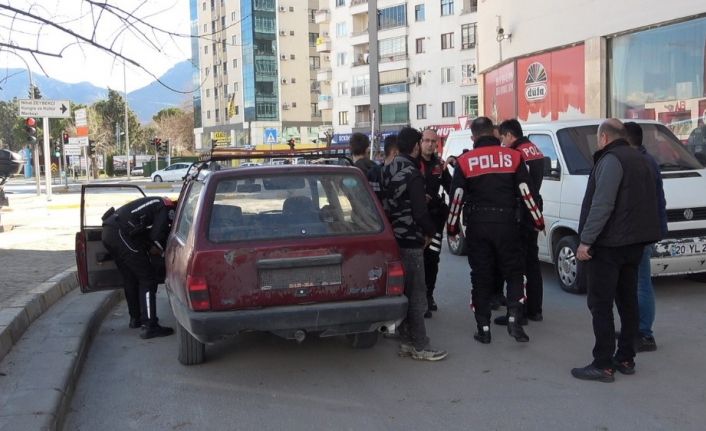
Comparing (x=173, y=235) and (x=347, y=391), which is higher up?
(x=173, y=235)

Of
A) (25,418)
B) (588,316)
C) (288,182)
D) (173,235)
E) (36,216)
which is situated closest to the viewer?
(25,418)

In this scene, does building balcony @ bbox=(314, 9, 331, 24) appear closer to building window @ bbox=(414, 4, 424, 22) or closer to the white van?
building window @ bbox=(414, 4, 424, 22)

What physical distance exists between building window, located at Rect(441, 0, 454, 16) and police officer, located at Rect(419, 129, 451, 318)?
52.0 m

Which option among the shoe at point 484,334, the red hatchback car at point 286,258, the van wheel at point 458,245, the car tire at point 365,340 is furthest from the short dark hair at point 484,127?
the van wheel at point 458,245

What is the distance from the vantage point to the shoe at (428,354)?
17.9 ft

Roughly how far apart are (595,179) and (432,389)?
1.87 m

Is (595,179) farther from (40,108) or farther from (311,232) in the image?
(40,108)

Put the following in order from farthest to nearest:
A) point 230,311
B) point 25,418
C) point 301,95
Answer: point 301,95, point 230,311, point 25,418

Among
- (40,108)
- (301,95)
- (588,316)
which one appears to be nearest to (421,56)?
(301,95)

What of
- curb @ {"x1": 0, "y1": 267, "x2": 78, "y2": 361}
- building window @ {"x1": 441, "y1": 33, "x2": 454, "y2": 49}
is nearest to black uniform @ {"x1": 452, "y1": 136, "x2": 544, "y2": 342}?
curb @ {"x1": 0, "y1": 267, "x2": 78, "y2": 361}

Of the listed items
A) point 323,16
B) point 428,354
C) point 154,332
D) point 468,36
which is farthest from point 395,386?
point 323,16

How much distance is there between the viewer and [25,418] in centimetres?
405

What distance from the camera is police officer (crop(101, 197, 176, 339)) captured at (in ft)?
20.2

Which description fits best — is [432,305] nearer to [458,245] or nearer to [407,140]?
[407,140]
